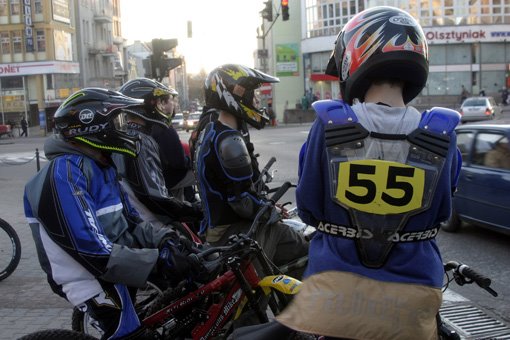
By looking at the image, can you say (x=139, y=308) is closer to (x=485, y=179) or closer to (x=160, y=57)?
(x=485, y=179)

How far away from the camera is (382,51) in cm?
199

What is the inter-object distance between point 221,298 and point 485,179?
16.7 ft

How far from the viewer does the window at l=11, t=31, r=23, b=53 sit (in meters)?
51.5

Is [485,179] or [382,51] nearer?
[382,51]

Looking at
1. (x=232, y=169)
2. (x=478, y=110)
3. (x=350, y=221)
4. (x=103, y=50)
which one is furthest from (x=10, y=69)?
(x=350, y=221)

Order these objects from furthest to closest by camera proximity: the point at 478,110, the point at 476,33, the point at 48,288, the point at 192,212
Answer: the point at 476,33, the point at 478,110, the point at 48,288, the point at 192,212

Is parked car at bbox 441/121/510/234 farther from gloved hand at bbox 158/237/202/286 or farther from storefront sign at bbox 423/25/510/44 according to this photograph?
storefront sign at bbox 423/25/510/44

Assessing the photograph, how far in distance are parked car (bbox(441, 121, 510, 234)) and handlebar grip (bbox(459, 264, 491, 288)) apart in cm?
508

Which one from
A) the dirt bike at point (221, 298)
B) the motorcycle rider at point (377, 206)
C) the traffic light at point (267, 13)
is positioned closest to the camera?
the motorcycle rider at point (377, 206)

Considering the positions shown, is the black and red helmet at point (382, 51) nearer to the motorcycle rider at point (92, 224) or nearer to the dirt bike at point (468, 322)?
the dirt bike at point (468, 322)

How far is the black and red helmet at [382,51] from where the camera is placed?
2.00m

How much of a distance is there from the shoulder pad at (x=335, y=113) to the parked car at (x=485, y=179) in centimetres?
579

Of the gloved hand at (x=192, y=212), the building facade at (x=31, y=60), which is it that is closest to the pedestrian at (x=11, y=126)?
the building facade at (x=31, y=60)

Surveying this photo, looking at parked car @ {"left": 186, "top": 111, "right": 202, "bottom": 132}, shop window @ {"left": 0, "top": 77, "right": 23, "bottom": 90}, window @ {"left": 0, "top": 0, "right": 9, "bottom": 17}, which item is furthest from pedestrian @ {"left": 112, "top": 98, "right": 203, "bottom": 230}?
window @ {"left": 0, "top": 0, "right": 9, "bottom": 17}
